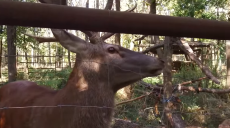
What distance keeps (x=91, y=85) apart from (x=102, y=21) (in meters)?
1.48

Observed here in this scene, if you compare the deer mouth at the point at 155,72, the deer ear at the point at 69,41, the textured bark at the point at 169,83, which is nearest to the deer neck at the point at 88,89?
the deer ear at the point at 69,41

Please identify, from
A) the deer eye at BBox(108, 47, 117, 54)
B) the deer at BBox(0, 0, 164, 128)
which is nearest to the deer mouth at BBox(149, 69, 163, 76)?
the deer at BBox(0, 0, 164, 128)

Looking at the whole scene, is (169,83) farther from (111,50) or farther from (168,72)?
(111,50)

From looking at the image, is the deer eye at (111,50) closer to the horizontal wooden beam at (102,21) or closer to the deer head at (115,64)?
the deer head at (115,64)

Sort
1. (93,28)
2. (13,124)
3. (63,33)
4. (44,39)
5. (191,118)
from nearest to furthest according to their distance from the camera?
(93,28)
(63,33)
(44,39)
(13,124)
(191,118)

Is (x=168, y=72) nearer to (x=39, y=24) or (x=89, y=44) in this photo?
(x=89, y=44)

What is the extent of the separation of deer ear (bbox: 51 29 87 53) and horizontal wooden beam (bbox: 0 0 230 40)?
2.94 ft

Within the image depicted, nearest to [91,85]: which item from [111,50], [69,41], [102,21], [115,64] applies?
[115,64]

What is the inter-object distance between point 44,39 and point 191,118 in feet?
15.3

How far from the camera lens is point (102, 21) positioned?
1.58m

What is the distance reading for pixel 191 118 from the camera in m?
6.46

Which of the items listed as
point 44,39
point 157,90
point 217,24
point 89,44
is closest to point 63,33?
point 44,39

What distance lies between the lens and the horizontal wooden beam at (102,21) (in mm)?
1416

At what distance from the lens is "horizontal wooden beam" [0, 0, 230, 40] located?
1.42 metres
